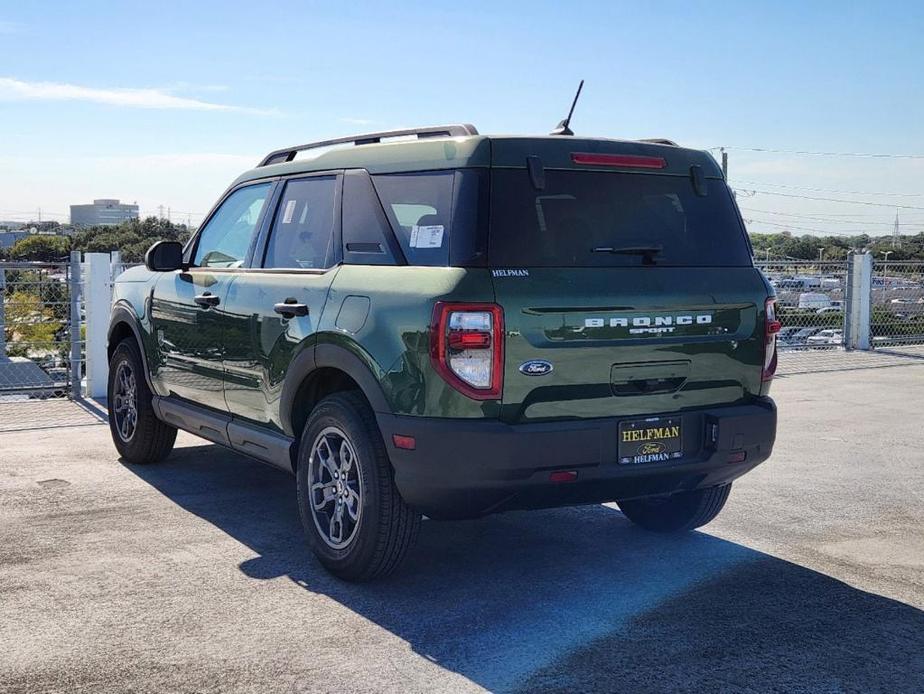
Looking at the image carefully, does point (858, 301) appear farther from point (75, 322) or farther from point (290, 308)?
point (290, 308)

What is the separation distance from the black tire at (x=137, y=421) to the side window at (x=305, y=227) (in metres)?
2.09

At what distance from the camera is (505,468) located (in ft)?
14.4

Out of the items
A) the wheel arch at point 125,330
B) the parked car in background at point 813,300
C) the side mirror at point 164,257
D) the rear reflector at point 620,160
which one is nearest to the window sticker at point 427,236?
the rear reflector at point 620,160

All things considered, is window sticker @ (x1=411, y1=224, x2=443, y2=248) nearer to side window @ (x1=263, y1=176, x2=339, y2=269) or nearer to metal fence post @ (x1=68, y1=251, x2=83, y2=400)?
side window @ (x1=263, y1=176, x2=339, y2=269)

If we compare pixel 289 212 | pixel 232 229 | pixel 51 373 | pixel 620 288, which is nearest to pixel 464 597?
pixel 620 288

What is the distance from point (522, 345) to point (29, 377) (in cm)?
1070

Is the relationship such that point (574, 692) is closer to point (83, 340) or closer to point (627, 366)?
point (627, 366)

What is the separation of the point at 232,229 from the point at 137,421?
1911 millimetres

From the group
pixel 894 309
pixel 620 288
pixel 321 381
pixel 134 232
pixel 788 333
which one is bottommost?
pixel 788 333

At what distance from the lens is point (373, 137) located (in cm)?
546

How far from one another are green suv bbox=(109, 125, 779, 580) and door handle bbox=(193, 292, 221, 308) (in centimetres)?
48

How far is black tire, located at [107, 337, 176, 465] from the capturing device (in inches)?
295

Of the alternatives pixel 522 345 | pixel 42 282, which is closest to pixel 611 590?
pixel 522 345

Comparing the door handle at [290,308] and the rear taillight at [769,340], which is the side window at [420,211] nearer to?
the door handle at [290,308]
